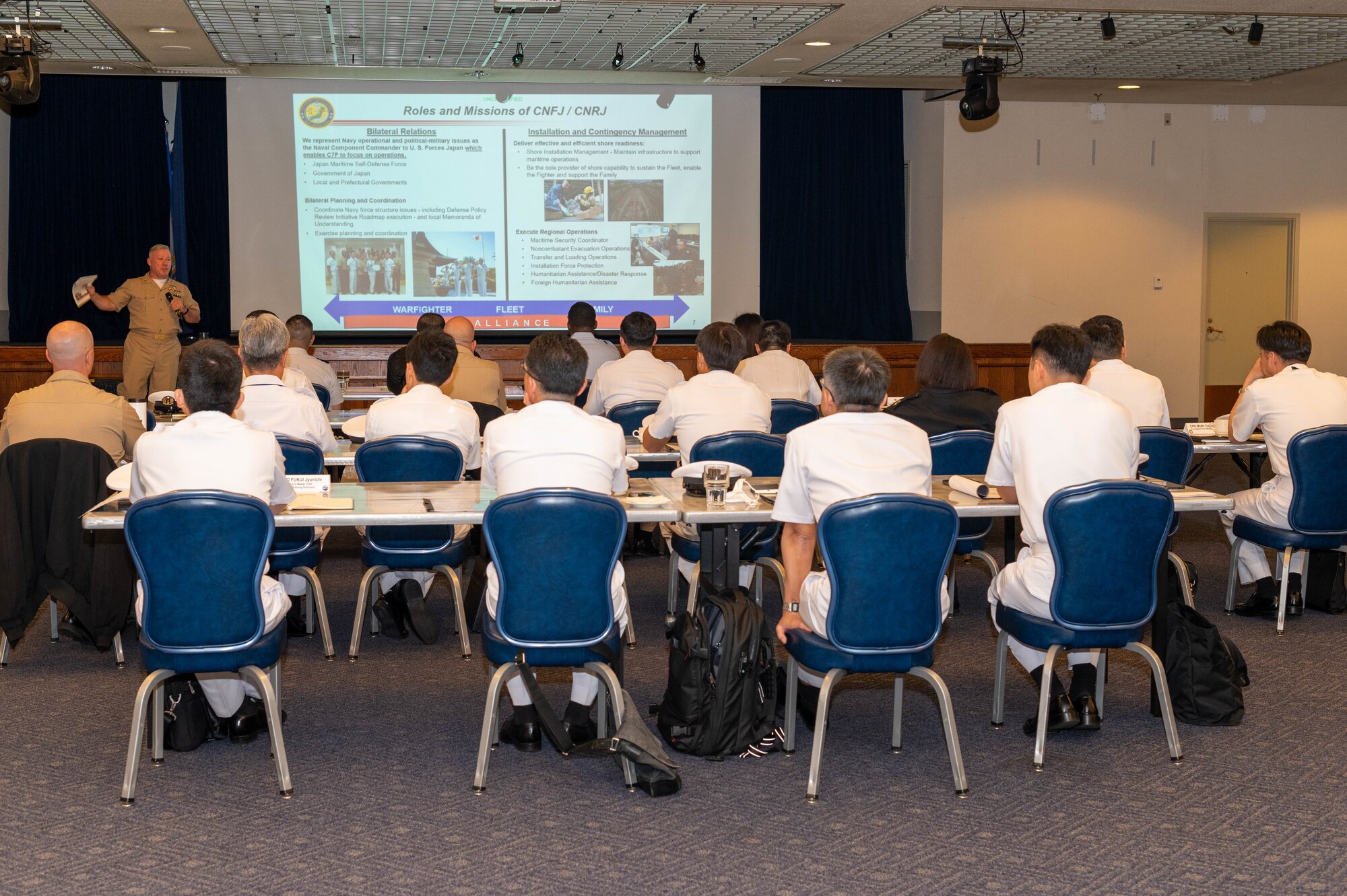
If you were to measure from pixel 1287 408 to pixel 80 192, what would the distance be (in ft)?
34.1

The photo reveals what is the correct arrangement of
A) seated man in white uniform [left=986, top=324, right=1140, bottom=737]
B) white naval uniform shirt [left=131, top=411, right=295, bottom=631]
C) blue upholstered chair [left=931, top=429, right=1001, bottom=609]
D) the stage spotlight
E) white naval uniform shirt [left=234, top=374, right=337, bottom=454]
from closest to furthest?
white naval uniform shirt [left=131, top=411, right=295, bottom=631], seated man in white uniform [left=986, top=324, right=1140, bottom=737], white naval uniform shirt [left=234, top=374, right=337, bottom=454], blue upholstered chair [left=931, top=429, right=1001, bottom=609], the stage spotlight

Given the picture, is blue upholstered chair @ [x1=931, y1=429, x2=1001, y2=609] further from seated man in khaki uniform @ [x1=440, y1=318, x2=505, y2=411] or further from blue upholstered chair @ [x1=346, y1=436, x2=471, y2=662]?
seated man in khaki uniform @ [x1=440, y1=318, x2=505, y2=411]

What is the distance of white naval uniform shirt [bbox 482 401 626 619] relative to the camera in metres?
3.61

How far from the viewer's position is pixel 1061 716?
3936mm

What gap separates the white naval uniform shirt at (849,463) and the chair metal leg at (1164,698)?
638 mm

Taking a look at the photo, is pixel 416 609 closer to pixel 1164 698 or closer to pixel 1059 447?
pixel 1059 447

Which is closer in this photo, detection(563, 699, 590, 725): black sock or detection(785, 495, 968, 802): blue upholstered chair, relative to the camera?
detection(785, 495, 968, 802): blue upholstered chair

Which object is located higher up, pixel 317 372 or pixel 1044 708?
pixel 317 372

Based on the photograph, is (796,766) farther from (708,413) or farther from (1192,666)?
(708,413)

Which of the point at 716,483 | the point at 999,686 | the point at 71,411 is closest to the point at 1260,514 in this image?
the point at 999,686

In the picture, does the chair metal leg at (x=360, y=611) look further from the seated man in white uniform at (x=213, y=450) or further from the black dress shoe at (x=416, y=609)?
the seated man in white uniform at (x=213, y=450)

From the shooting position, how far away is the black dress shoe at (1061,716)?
392cm

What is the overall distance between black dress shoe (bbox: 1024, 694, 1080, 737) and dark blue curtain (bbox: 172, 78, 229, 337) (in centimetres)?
945

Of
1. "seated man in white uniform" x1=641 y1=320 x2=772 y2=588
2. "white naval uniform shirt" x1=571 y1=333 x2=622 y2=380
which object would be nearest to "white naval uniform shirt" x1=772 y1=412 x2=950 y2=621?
"seated man in white uniform" x1=641 y1=320 x2=772 y2=588
